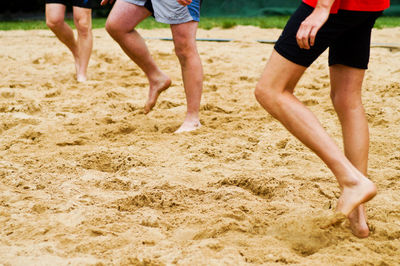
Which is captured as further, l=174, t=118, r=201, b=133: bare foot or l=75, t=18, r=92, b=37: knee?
l=75, t=18, r=92, b=37: knee

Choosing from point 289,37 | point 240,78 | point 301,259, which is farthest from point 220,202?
point 240,78

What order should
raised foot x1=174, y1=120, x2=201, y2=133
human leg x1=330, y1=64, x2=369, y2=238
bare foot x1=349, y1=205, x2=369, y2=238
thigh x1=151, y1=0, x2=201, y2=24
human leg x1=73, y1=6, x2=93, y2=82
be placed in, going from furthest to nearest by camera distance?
human leg x1=73, y1=6, x2=93, y2=82
raised foot x1=174, y1=120, x2=201, y2=133
thigh x1=151, y1=0, x2=201, y2=24
human leg x1=330, y1=64, x2=369, y2=238
bare foot x1=349, y1=205, x2=369, y2=238

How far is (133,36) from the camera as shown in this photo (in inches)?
144

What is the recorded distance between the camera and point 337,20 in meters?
1.93

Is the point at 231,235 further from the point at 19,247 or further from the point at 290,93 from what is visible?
the point at 19,247

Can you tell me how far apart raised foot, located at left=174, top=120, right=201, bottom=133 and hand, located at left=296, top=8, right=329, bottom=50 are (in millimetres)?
1732

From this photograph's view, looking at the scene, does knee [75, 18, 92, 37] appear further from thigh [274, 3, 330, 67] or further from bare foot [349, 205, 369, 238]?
bare foot [349, 205, 369, 238]

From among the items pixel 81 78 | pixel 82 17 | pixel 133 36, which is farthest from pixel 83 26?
pixel 133 36

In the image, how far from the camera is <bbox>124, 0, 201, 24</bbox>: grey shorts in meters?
3.32

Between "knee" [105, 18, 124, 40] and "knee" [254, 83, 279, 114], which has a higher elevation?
"knee" [254, 83, 279, 114]

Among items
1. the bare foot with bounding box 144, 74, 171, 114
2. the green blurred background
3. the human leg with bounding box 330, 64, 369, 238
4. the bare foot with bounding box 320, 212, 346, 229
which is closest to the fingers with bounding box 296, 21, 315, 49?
the human leg with bounding box 330, 64, 369, 238

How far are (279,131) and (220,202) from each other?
3.96ft

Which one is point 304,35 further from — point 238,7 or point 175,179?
point 238,7

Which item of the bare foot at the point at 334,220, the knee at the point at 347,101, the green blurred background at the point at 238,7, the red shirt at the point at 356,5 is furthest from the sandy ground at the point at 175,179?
the green blurred background at the point at 238,7
